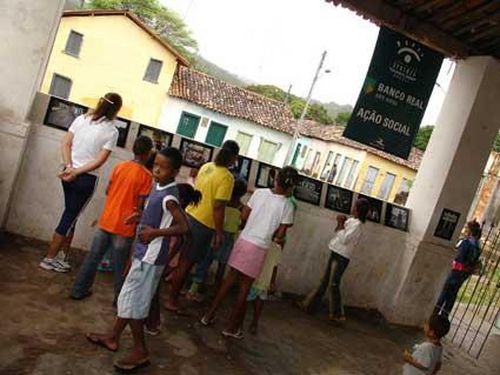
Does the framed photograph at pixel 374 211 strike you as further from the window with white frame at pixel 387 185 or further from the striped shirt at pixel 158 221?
the window with white frame at pixel 387 185

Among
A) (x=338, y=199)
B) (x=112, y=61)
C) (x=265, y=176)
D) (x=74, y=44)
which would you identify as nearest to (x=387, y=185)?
(x=112, y=61)

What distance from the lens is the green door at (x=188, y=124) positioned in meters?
32.3

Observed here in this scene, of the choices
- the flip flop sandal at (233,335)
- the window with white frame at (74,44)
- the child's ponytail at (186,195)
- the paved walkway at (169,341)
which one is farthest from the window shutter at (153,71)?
the child's ponytail at (186,195)

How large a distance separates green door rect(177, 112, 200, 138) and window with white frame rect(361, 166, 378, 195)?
42.1 ft

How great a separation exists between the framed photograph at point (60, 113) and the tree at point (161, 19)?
1596 inches

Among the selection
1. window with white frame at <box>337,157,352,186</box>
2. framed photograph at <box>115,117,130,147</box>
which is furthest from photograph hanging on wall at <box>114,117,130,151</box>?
window with white frame at <box>337,157,352,186</box>

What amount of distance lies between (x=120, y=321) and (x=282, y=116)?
33.8 meters

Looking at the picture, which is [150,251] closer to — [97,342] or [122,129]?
[97,342]

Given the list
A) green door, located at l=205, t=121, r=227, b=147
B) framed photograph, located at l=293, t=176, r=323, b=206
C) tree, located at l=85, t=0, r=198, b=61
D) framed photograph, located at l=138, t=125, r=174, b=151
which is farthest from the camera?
tree, located at l=85, t=0, r=198, b=61

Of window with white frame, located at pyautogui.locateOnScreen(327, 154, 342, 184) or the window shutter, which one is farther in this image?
window with white frame, located at pyautogui.locateOnScreen(327, 154, 342, 184)

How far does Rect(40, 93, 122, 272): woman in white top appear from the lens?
4754mm

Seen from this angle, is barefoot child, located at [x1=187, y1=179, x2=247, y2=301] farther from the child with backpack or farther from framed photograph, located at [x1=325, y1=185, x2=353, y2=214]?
the child with backpack

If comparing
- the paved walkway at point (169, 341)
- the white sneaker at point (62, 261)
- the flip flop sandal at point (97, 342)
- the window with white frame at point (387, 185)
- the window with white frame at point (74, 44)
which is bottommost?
the paved walkway at point (169, 341)

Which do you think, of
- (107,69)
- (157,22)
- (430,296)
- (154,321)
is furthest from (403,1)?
(157,22)
